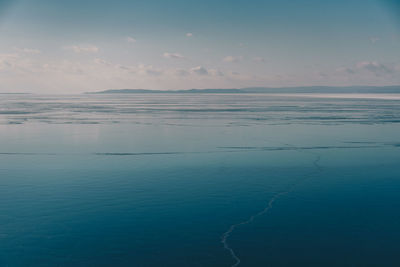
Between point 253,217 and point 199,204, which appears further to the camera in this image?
point 199,204

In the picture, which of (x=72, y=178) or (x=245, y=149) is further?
(x=245, y=149)

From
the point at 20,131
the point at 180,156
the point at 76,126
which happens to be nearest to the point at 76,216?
the point at 180,156

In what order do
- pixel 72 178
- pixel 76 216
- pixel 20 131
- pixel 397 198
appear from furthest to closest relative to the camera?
1. pixel 20 131
2. pixel 72 178
3. pixel 397 198
4. pixel 76 216

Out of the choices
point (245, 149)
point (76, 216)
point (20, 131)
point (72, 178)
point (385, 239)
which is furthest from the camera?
point (20, 131)

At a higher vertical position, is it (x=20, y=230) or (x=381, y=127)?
(x=381, y=127)

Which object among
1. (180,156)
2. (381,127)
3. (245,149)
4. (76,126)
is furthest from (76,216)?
(381,127)

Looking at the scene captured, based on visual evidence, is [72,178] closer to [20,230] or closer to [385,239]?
[20,230]
